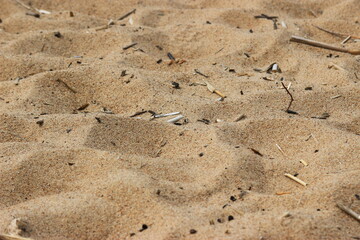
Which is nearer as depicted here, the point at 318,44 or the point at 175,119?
the point at 175,119

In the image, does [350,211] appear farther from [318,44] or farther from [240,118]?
[318,44]

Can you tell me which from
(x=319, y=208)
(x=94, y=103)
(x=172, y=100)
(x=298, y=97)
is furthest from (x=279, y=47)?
(x=319, y=208)

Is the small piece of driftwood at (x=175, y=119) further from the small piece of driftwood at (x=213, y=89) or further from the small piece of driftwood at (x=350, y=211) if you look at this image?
the small piece of driftwood at (x=350, y=211)

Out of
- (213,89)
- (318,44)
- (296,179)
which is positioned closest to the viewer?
(296,179)

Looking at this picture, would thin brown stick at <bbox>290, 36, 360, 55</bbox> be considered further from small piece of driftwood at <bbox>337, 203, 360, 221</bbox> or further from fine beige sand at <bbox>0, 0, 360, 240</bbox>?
small piece of driftwood at <bbox>337, 203, 360, 221</bbox>

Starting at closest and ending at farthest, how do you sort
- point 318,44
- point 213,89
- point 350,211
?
1. point 350,211
2. point 213,89
3. point 318,44

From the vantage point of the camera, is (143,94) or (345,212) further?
(143,94)

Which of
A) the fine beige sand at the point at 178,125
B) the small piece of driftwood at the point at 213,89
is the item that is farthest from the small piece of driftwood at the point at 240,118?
the small piece of driftwood at the point at 213,89

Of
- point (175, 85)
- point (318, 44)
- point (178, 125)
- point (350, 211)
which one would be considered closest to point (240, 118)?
point (178, 125)

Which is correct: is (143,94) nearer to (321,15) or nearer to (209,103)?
(209,103)
